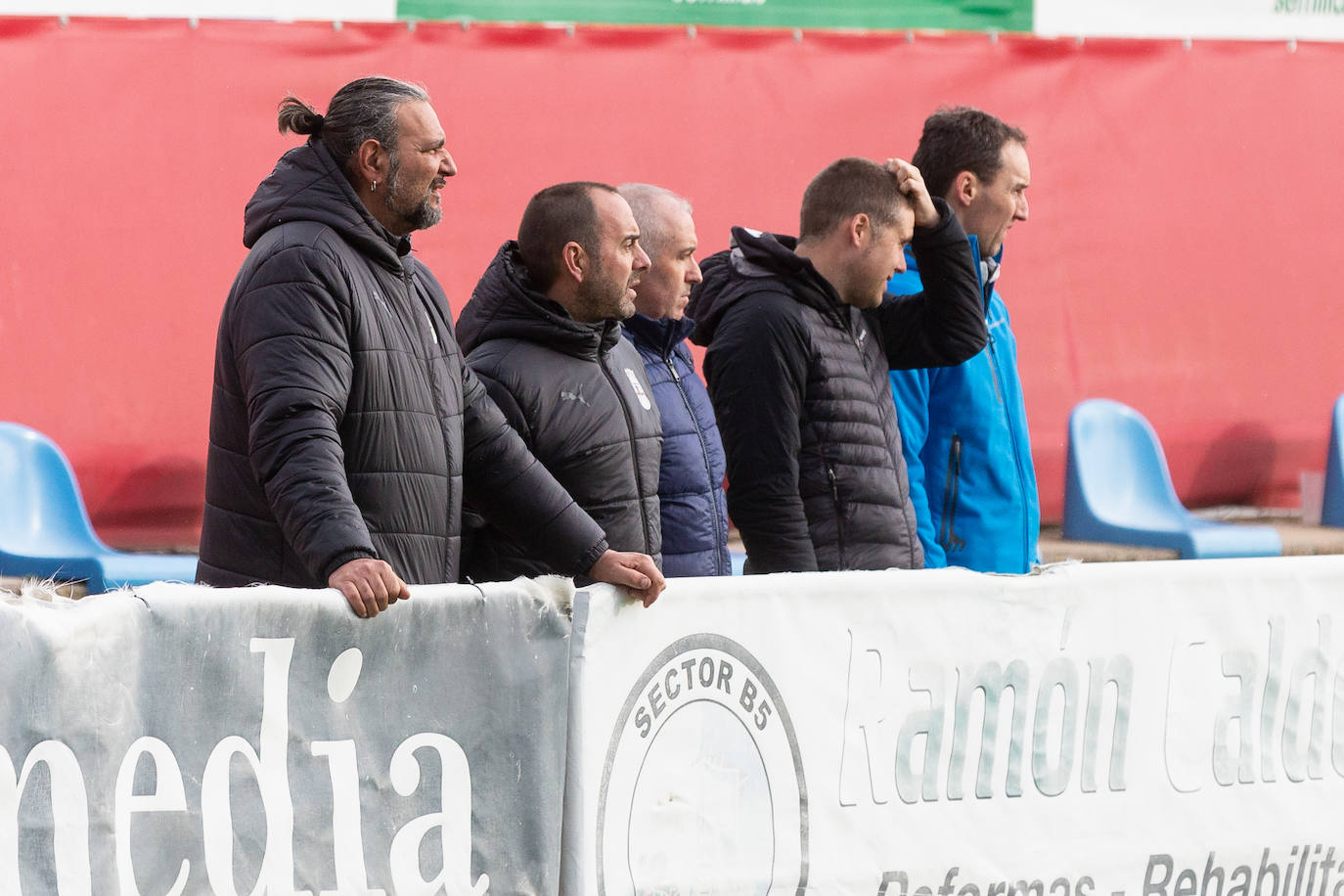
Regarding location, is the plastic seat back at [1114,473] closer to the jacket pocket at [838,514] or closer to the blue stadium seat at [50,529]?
the blue stadium seat at [50,529]

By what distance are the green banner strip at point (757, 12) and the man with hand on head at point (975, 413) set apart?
282 centimetres

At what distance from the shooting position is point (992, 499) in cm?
451

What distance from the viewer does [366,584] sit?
285 centimetres

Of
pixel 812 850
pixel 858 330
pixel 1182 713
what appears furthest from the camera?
pixel 858 330

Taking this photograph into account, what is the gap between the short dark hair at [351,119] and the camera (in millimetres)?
3361

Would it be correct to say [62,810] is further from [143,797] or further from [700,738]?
[700,738]

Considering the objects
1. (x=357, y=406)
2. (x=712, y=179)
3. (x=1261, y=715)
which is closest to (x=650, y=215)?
(x=357, y=406)

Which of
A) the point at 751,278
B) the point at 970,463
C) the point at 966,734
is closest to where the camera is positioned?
the point at 966,734

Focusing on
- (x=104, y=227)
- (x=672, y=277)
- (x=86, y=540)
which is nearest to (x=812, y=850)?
(x=672, y=277)

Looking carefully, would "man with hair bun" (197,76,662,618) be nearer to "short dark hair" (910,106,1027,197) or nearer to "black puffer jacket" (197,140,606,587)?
"black puffer jacket" (197,140,606,587)

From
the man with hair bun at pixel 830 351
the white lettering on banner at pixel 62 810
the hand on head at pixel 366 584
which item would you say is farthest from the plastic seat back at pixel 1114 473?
the white lettering on banner at pixel 62 810

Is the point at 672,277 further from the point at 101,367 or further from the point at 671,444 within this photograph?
the point at 101,367

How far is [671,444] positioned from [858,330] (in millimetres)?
665

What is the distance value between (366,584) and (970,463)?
2.10 meters
